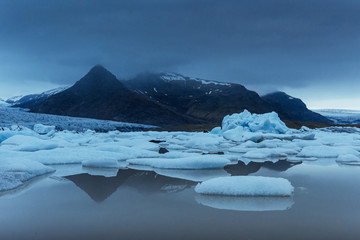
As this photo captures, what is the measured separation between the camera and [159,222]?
264 cm

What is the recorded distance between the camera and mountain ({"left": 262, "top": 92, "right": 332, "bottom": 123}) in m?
138

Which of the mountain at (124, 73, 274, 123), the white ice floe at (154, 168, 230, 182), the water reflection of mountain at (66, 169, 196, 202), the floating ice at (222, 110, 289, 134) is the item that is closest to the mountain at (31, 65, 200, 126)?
the mountain at (124, 73, 274, 123)

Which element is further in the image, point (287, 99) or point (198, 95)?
point (287, 99)

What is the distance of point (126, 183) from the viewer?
4.39 meters

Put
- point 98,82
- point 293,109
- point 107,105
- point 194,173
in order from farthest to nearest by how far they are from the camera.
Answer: point 293,109, point 98,82, point 107,105, point 194,173

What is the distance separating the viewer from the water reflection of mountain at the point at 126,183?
3.88 meters

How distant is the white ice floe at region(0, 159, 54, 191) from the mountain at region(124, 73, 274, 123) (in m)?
97.8

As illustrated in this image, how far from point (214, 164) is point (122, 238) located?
11.9ft

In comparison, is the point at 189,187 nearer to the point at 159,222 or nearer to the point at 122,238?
the point at 159,222

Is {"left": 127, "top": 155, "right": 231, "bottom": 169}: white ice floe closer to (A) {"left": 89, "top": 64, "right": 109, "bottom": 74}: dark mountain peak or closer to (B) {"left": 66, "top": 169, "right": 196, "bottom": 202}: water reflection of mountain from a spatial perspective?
(B) {"left": 66, "top": 169, "right": 196, "bottom": 202}: water reflection of mountain

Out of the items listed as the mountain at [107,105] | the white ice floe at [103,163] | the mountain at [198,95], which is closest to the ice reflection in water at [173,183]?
the white ice floe at [103,163]

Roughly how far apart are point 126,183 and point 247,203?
76.3 inches

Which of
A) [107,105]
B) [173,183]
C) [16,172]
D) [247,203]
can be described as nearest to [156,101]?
[107,105]

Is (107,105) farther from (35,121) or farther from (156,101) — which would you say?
(35,121)
